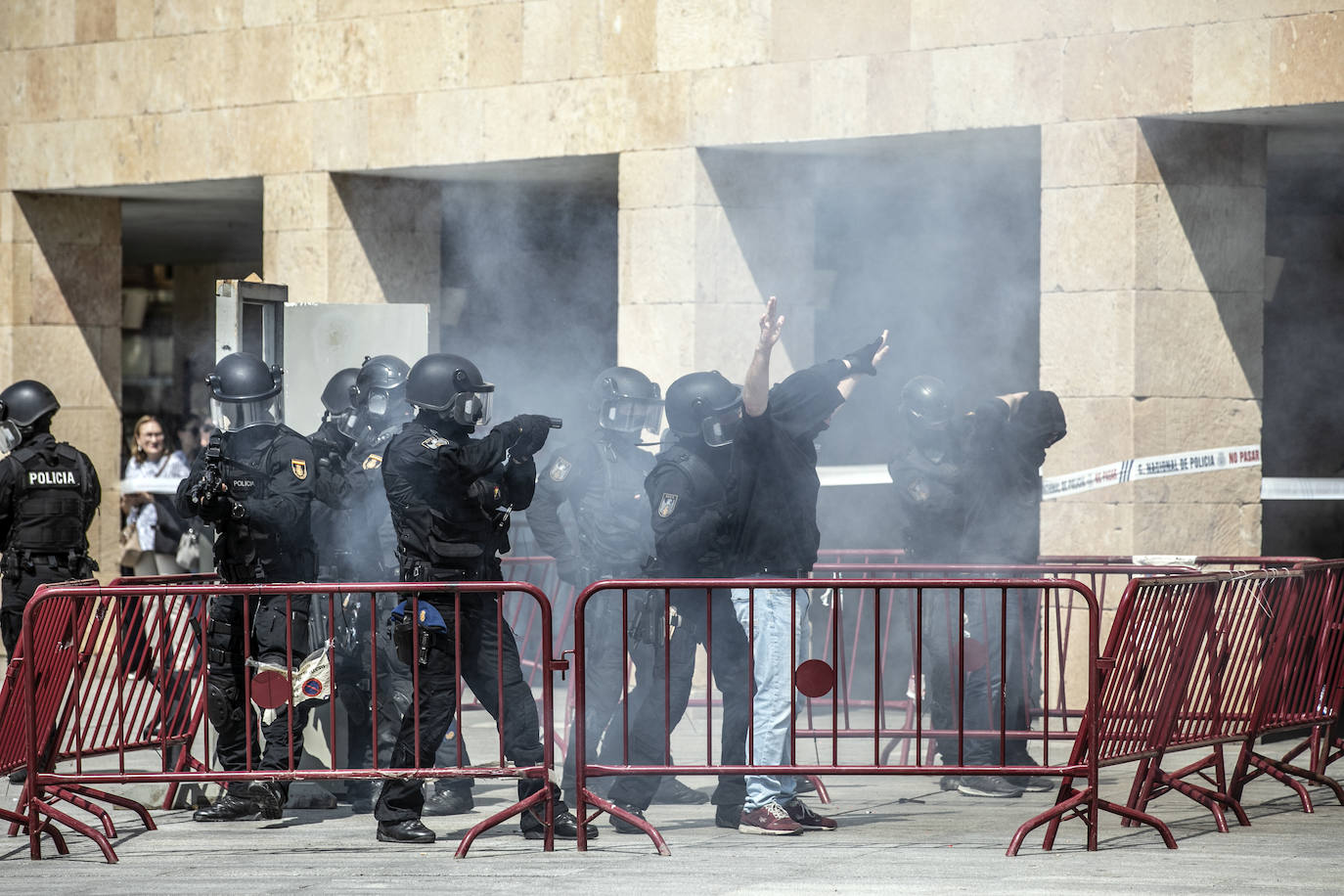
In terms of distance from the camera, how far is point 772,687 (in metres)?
6.94

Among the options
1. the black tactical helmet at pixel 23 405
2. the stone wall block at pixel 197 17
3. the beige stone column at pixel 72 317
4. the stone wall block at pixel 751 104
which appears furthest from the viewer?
the beige stone column at pixel 72 317

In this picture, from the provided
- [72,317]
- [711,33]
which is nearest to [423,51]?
[711,33]

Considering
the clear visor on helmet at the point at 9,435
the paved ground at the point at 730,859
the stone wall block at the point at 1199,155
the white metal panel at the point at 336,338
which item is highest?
the stone wall block at the point at 1199,155

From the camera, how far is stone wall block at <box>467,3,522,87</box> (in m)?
12.2

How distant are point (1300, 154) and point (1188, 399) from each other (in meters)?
2.34

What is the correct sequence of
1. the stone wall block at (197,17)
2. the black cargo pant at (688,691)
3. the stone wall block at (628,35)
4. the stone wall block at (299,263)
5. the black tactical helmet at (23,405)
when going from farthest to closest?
1. the stone wall block at (197,17)
2. the stone wall block at (299,263)
3. the stone wall block at (628,35)
4. the black tactical helmet at (23,405)
5. the black cargo pant at (688,691)

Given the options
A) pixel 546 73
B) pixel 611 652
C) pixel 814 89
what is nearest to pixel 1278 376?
pixel 814 89

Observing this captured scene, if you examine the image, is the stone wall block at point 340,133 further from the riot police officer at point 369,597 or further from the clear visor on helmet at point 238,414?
the clear visor on helmet at point 238,414

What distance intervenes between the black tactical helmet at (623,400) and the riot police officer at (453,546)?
47.1 inches

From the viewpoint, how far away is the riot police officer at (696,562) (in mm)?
7117

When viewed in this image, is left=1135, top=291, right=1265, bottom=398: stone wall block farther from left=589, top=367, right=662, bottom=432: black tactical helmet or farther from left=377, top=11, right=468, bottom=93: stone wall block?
left=377, top=11, right=468, bottom=93: stone wall block

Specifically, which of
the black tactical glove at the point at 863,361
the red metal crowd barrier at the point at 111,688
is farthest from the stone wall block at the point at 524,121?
the red metal crowd barrier at the point at 111,688

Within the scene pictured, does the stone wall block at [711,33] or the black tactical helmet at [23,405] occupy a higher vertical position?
the stone wall block at [711,33]

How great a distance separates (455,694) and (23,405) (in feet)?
12.4
